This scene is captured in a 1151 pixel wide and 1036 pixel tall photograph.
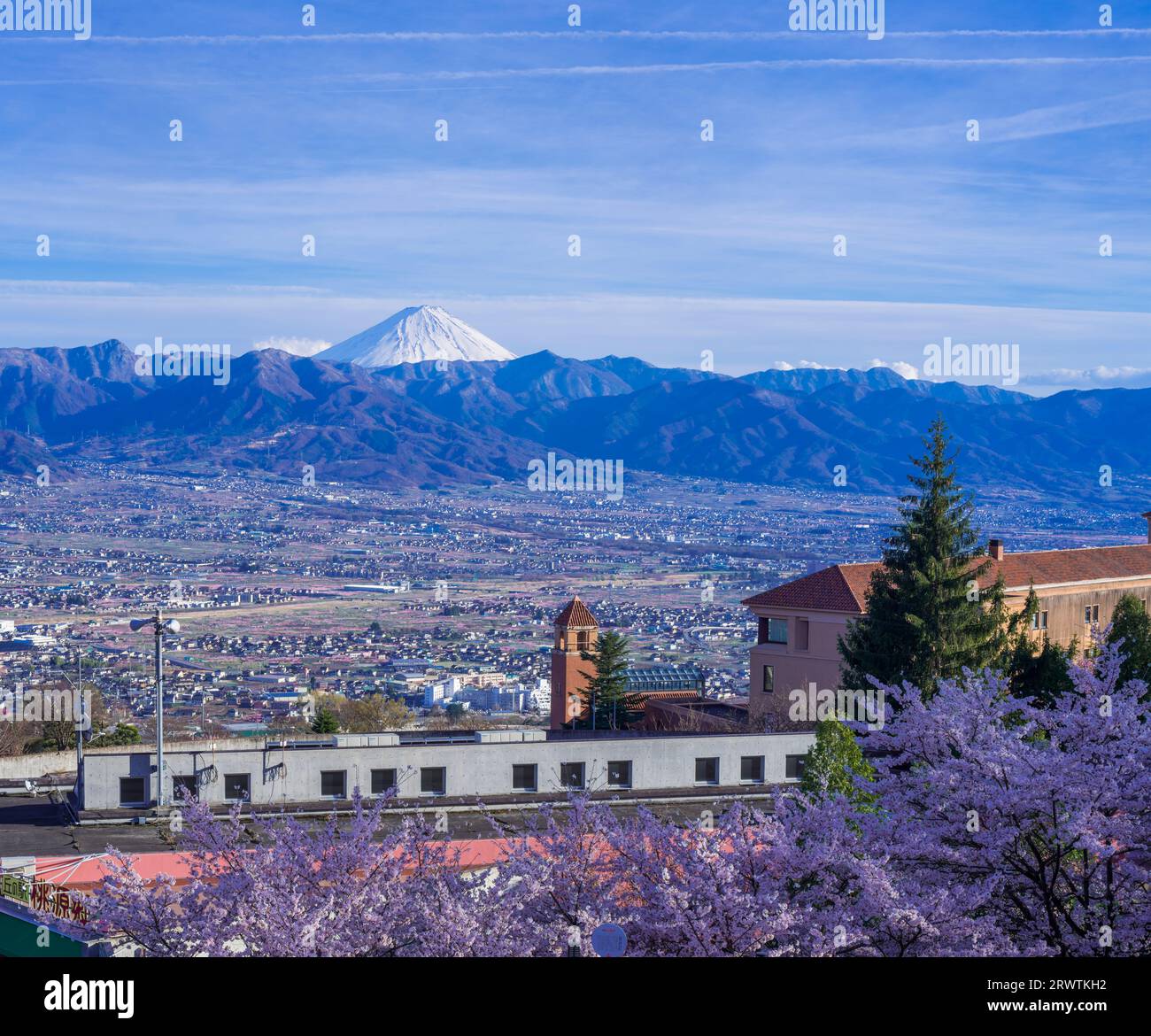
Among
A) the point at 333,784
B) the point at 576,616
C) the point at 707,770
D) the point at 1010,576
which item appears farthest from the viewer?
the point at 576,616

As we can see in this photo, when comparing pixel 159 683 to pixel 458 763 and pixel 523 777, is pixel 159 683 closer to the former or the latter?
pixel 458 763

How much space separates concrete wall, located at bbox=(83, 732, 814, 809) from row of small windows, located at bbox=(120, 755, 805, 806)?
0.09m

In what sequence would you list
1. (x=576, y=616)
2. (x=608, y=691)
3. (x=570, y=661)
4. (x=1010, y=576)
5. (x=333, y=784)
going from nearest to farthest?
(x=333, y=784)
(x=1010, y=576)
(x=608, y=691)
(x=570, y=661)
(x=576, y=616)

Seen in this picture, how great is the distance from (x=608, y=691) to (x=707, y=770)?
22118 mm

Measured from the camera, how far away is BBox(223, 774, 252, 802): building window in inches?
1198

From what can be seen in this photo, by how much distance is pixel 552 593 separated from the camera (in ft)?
653

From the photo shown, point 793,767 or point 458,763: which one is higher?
point 458,763

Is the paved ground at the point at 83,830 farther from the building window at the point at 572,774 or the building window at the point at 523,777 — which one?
the building window at the point at 523,777

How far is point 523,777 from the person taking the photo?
3228 centimetres

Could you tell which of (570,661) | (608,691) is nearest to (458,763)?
(608,691)

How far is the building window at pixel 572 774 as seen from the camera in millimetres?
32406

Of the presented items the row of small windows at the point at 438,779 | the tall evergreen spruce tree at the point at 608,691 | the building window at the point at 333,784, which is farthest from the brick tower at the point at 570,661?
the building window at the point at 333,784

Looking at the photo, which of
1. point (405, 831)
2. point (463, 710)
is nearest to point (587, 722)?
point (463, 710)

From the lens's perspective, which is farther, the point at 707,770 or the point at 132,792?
the point at 707,770
